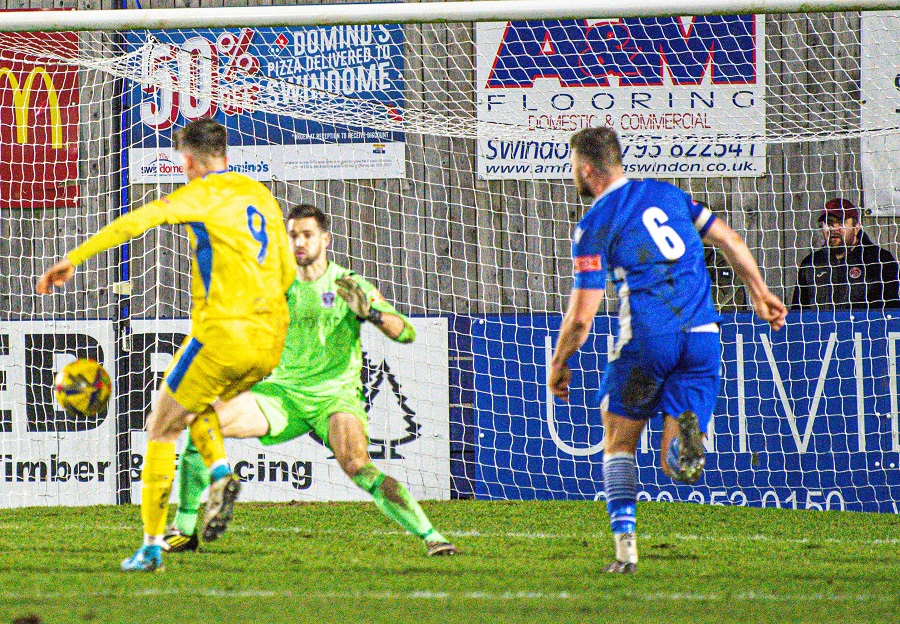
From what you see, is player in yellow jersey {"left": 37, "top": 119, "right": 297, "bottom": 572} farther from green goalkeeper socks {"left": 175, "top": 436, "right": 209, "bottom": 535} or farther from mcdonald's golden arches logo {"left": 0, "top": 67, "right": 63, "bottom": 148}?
mcdonald's golden arches logo {"left": 0, "top": 67, "right": 63, "bottom": 148}

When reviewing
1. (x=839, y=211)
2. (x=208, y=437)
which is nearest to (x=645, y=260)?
(x=208, y=437)

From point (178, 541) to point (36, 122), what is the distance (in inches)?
228

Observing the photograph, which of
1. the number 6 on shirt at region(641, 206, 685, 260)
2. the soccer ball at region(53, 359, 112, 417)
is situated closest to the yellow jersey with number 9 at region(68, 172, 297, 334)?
the number 6 on shirt at region(641, 206, 685, 260)

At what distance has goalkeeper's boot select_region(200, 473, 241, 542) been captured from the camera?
5.04 meters

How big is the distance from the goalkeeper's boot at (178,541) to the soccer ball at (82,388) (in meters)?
1.57

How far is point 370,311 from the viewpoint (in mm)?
5512

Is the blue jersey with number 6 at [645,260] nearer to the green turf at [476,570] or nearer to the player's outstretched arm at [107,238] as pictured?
the green turf at [476,570]

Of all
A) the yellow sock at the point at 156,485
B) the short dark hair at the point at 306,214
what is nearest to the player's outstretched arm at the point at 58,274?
the yellow sock at the point at 156,485

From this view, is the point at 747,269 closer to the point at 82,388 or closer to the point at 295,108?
the point at 82,388

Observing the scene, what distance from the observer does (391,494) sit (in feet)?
18.3

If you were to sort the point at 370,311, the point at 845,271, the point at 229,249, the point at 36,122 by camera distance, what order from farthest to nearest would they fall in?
the point at 36,122
the point at 845,271
the point at 370,311
the point at 229,249

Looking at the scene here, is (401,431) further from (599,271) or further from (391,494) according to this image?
(599,271)

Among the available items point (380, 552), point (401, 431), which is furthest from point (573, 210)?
point (380, 552)

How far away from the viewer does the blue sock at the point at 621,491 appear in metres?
4.92
